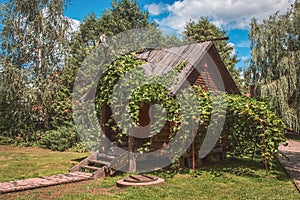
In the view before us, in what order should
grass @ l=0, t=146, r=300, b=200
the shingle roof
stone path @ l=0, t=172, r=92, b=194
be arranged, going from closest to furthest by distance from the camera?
grass @ l=0, t=146, r=300, b=200 < stone path @ l=0, t=172, r=92, b=194 < the shingle roof

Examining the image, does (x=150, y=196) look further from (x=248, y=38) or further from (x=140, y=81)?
(x=248, y=38)

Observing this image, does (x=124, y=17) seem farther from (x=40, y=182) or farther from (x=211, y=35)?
(x=40, y=182)

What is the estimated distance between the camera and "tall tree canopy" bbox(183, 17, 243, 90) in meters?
26.6

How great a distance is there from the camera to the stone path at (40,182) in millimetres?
6377

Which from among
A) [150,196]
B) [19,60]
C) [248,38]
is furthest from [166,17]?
[150,196]

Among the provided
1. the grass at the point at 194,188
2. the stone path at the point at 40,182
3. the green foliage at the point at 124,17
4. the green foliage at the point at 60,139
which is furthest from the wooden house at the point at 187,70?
the green foliage at the point at 124,17

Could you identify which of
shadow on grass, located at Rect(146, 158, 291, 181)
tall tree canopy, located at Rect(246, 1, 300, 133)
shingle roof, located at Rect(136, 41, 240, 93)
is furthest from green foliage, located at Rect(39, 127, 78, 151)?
tall tree canopy, located at Rect(246, 1, 300, 133)

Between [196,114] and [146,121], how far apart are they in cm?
213

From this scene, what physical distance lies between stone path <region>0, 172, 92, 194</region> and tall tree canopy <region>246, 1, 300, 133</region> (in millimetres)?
12243

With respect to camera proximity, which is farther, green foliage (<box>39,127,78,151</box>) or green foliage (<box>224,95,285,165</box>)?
green foliage (<box>39,127,78,151</box>)

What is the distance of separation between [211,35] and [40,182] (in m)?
23.7

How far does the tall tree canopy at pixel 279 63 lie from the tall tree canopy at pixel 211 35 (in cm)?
719

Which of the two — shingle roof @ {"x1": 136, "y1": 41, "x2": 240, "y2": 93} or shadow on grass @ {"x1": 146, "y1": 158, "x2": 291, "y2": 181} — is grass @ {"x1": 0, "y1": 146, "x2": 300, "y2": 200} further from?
shingle roof @ {"x1": 136, "y1": 41, "x2": 240, "y2": 93}

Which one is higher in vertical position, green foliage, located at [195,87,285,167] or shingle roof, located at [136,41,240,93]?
shingle roof, located at [136,41,240,93]
